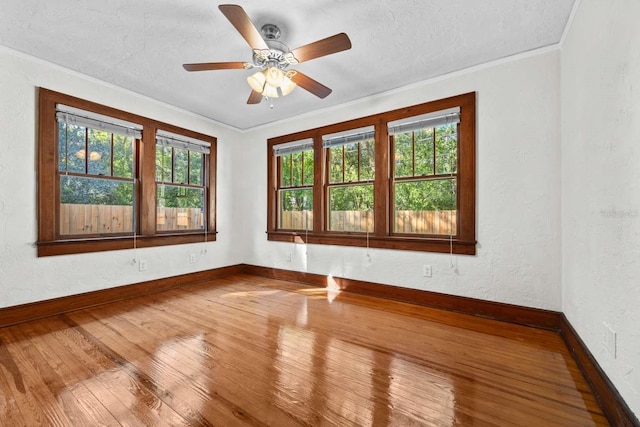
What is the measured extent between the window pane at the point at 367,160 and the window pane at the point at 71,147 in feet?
11.3

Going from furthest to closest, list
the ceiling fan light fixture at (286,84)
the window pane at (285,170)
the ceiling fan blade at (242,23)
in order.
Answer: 1. the window pane at (285,170)
2. the ceiling fan light fixture at (286,84)
3. the ceiling fan blade at (242,23)

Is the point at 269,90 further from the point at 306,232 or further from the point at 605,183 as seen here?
the point at 605,183

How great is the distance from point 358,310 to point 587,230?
2.10 meters

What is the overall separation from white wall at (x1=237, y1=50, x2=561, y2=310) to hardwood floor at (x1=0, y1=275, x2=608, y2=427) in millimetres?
380

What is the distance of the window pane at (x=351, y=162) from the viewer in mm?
3920

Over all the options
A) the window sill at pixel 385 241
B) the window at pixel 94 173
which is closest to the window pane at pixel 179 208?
the window at pixel 94 173

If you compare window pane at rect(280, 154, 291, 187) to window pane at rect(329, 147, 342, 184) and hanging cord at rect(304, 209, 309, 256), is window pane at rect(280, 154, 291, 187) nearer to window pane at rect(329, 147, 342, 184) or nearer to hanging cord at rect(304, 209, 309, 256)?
hanging cord at rect(304, 209, 309, 256)

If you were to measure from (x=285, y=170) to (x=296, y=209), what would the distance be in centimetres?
71

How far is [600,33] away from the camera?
1688 mm

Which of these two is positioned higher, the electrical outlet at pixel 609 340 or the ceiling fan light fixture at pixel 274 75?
the ceiling fan light fixture at pixel 274 75

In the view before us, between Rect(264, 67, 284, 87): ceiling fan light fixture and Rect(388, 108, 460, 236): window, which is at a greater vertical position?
Rect(264, 67, 284, 87): ceiling fan light fixture

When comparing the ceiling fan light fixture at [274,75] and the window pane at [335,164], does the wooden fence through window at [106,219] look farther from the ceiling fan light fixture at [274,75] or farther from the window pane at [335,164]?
the ceiling fan light fixture at [274,75]

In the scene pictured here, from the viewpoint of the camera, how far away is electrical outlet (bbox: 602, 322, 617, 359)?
1.47m

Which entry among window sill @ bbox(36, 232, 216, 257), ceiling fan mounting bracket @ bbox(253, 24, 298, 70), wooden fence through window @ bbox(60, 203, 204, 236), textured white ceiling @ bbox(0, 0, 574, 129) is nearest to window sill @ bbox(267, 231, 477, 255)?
window sill @ bbox(36, 232, 216, 257)
